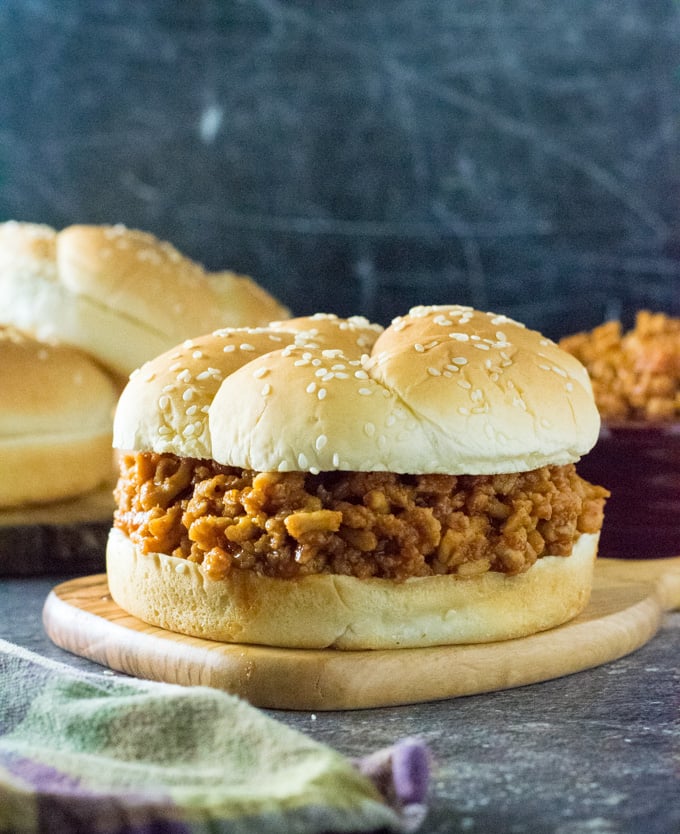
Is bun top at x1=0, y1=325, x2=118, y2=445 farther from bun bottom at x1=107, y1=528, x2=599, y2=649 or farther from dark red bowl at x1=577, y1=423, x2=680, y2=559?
dark red bowl at x1=577, y1=423, x2=680, y2=559

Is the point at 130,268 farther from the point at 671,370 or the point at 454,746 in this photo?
the point at 454,746

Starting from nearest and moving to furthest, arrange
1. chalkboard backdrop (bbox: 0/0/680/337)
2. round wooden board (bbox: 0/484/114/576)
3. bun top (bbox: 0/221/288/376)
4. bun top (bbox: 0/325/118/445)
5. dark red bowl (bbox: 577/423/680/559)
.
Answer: dark red bowl (bbox: 577/423/680/559) < round wooden board (bbox: 0/484/114/576) < bun top (bbox: 0/325/118/445) < bun top (bbox: 0/221/288/376) < chalkboard backdrop (bbox: 0/0/680/337)

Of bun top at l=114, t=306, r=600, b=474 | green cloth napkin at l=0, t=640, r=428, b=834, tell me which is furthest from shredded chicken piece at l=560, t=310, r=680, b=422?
green cloth napkin at l=0, t=640, r=428, b=834

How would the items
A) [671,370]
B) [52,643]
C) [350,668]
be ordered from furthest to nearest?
[671,370], [52,643], [350,668]

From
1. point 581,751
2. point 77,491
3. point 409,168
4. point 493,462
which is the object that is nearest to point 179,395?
point 493,462

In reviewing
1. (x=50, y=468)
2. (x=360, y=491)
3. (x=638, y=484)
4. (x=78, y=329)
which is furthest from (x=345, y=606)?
(x=78, y=329)
